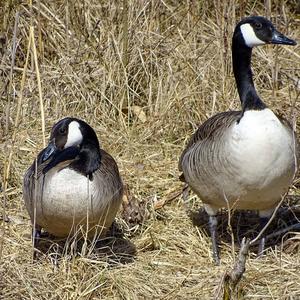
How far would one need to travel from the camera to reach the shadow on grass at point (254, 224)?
5445 mm

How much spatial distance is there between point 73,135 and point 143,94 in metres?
2.04

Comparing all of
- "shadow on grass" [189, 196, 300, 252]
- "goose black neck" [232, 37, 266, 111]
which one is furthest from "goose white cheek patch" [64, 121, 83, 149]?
"shadow on grass" [189, 196, 300, 252]

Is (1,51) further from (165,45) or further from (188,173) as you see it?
(188,173)

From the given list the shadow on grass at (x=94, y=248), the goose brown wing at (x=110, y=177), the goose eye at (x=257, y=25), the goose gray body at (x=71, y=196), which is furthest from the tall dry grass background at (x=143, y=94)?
the goose eye at (x=257, y=25)

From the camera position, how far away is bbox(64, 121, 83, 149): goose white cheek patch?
4961 millimetres

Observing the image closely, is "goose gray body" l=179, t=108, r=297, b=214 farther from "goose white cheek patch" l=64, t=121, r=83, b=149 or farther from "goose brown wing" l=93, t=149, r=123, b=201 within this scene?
"goose white cheek patch" l=64, t=121, r=83, b=149

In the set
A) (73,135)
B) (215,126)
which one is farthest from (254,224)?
(73,135)

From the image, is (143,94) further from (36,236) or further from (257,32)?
(36,236)

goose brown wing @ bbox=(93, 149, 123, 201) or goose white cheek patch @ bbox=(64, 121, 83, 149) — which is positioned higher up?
goose white cheek patch @ bbox=(64, 121, 83, 149)

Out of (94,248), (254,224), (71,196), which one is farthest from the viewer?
(254,224)

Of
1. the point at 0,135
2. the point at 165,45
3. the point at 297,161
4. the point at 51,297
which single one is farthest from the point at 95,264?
the point at 165,45

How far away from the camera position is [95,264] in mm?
4695

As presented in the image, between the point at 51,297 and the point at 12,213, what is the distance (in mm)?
1419

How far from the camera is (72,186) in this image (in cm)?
473
